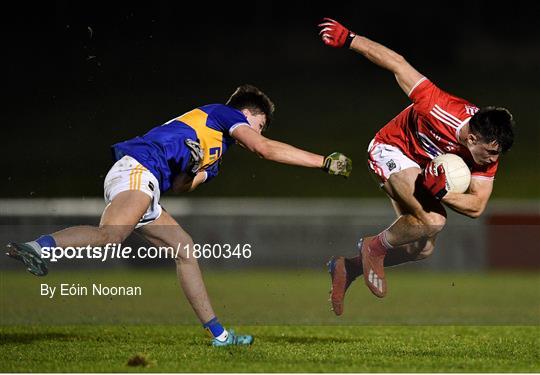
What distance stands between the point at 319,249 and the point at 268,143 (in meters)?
9.57

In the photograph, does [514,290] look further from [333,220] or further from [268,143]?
[268,143]

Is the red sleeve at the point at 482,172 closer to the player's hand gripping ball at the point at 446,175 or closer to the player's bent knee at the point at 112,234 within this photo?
the player's hand gripping ball at the point at 446,175

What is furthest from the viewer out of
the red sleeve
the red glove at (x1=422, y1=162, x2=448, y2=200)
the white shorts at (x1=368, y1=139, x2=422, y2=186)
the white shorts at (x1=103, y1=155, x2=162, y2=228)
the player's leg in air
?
the white shorts at (x1=368, y1=139, x2=422, y2=186)

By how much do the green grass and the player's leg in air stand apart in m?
0.22

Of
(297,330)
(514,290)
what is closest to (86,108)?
(514,290)

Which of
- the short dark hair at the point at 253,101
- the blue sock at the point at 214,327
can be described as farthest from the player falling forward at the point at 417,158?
the blue sock at the point at 214,327

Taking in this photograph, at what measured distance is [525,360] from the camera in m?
6.61

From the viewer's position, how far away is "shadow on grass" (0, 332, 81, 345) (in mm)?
7527

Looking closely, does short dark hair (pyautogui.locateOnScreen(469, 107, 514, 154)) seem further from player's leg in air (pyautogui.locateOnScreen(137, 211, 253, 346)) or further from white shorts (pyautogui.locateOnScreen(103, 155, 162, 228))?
white shorts (pyautogui.locateOnScreen(103, 155, 162, 228))

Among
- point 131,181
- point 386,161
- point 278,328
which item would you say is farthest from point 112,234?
point 278,328

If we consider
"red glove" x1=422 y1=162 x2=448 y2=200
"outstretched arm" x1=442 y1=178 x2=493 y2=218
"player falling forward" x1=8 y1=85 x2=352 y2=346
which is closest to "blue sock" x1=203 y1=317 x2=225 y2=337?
"player falling forward" x1=8 y1=85 x2=352 y2=346

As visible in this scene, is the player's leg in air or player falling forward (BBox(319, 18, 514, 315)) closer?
the player's leg in air

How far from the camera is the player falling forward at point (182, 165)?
6.36m

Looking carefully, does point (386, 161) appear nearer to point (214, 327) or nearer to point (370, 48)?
point (370, 48)
